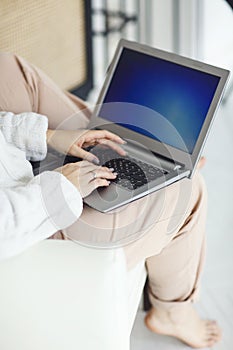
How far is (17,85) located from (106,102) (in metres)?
0.21

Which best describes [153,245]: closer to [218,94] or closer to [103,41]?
[218,94]

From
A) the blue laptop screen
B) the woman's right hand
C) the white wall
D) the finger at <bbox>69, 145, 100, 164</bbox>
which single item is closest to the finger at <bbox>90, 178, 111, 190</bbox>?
the woman's right hand

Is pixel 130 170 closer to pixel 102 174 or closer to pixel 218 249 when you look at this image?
pixel 102 174

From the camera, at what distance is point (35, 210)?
1047mm

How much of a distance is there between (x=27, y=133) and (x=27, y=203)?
28cm

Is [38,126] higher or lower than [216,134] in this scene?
higher

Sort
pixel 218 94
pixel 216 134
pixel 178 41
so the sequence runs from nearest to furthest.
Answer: pixel 218 94 → pixel 216 134 → pixel 178 41

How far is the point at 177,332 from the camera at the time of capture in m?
1.49

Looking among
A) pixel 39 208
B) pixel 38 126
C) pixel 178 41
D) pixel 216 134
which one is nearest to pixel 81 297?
pixel 39 208

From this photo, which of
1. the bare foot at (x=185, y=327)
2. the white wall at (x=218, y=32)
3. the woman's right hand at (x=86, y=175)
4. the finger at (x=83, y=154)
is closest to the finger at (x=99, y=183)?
the woman's right hand at (x=86, y=175)

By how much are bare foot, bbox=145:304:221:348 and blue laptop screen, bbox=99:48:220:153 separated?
421mm

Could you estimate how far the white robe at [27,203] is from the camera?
1.02 meters

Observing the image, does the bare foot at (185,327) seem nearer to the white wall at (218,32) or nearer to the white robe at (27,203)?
the white robe at (27,203)

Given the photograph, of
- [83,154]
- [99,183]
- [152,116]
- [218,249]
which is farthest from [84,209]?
[218,249]
